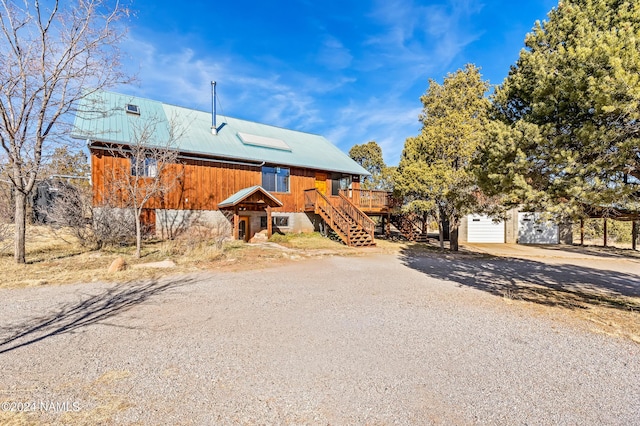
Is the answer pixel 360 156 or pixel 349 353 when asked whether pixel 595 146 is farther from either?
pixel 360 156

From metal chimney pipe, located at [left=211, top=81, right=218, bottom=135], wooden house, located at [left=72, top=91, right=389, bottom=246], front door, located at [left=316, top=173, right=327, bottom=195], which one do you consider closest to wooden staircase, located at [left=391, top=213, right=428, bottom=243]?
wooden house, located at [left=72, top=91, right=389, bottom=246]

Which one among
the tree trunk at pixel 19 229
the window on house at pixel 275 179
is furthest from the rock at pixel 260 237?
the tree trunk at pixel 19 229

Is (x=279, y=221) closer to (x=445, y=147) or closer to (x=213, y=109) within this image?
(x=213, y=109)

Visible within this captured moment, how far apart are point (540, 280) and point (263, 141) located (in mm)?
15787

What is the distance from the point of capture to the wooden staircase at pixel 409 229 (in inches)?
825

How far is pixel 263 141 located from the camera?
62.3 feet

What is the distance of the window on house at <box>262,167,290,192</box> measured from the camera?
17.8 m

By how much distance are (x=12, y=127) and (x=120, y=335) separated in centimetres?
938

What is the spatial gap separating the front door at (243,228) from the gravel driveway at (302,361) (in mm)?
10720

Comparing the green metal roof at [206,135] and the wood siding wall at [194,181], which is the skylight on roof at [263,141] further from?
the wood siding wall at [194,181]

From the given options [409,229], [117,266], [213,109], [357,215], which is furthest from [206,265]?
[409,229]

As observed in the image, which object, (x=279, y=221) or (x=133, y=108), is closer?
(x=133, y=108)

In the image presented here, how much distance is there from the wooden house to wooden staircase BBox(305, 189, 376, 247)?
0.17ft

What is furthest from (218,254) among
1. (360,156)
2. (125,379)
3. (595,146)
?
(360,156)
